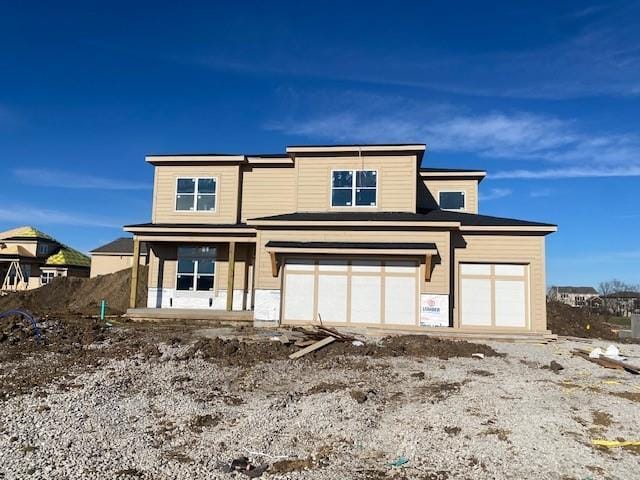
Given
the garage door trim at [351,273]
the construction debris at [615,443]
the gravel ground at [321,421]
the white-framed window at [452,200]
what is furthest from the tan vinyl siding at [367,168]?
the construction debris at [615,443]

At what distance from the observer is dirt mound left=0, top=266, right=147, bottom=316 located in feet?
83.4

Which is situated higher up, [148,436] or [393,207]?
[393,207]

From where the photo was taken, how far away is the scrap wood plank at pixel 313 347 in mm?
11575

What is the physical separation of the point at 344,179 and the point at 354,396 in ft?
35.8

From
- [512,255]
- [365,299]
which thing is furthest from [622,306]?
[365,299]

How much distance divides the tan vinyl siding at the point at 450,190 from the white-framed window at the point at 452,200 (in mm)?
123

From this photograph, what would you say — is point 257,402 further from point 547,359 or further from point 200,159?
point 200,159

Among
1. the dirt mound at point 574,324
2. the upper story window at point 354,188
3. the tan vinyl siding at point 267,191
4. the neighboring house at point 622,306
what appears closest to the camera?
the upper story window at point 354,188

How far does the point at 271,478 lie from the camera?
549 cm

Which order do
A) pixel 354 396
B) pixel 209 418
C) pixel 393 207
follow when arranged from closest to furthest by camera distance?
pixel 209 418, pixel 354 396, pixel 393 207

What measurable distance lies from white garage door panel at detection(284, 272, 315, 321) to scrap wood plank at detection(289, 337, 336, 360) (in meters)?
3.03

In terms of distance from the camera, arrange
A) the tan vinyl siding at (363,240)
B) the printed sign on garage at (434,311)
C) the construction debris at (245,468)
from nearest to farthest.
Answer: the construction debris at (245,468), the printed sign on garage at (434,311), the tan vinyl siding at (363,240)

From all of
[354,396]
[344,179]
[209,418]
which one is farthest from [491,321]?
[209,418]

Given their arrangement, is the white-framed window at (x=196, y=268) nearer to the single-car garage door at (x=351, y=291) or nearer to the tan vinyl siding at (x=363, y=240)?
the tan vinyl siding at (x=363, y=240)
